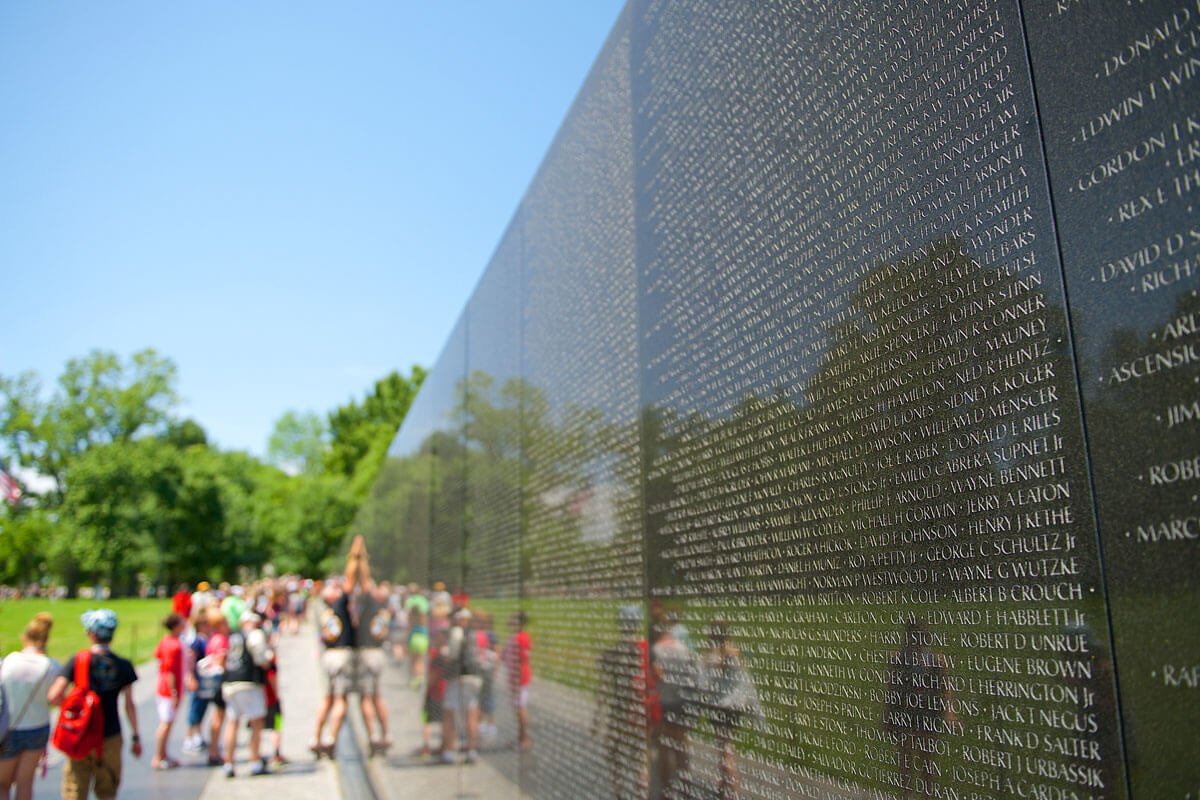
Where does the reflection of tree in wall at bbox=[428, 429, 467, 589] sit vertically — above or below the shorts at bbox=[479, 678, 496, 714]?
above

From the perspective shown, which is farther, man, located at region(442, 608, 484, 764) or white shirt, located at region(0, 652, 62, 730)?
white shirt, located at region(0, 652, 62, 730)

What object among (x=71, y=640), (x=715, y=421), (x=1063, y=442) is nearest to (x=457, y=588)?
(x=715, y=421)

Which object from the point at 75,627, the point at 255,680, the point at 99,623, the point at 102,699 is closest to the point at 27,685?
the point at 102,699

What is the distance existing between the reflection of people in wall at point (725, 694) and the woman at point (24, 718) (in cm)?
606

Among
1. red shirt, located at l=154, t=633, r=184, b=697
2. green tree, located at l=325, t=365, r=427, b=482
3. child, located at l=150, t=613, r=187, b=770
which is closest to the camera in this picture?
child, located at l=150, t=613, r=187, b=770

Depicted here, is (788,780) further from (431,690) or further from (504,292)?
(431,690)

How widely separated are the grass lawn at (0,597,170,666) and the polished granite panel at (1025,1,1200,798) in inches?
337

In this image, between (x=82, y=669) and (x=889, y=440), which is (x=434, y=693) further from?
(x=889, y=440)

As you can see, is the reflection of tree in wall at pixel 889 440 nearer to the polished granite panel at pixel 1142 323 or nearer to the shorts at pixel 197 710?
the polished granite panel at pixel 1142 323

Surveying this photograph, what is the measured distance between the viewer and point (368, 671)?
10.3 m

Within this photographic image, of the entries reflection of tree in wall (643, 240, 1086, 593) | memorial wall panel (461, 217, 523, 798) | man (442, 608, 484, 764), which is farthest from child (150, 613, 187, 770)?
reflection of tree in wall (643, 240, 1086, 593)

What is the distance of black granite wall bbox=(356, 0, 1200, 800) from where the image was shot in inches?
54.8

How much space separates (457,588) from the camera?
7.51 m

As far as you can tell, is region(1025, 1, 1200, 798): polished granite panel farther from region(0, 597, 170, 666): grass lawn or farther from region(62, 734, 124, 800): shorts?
region(0, 597, 170, 666): grass lawn
